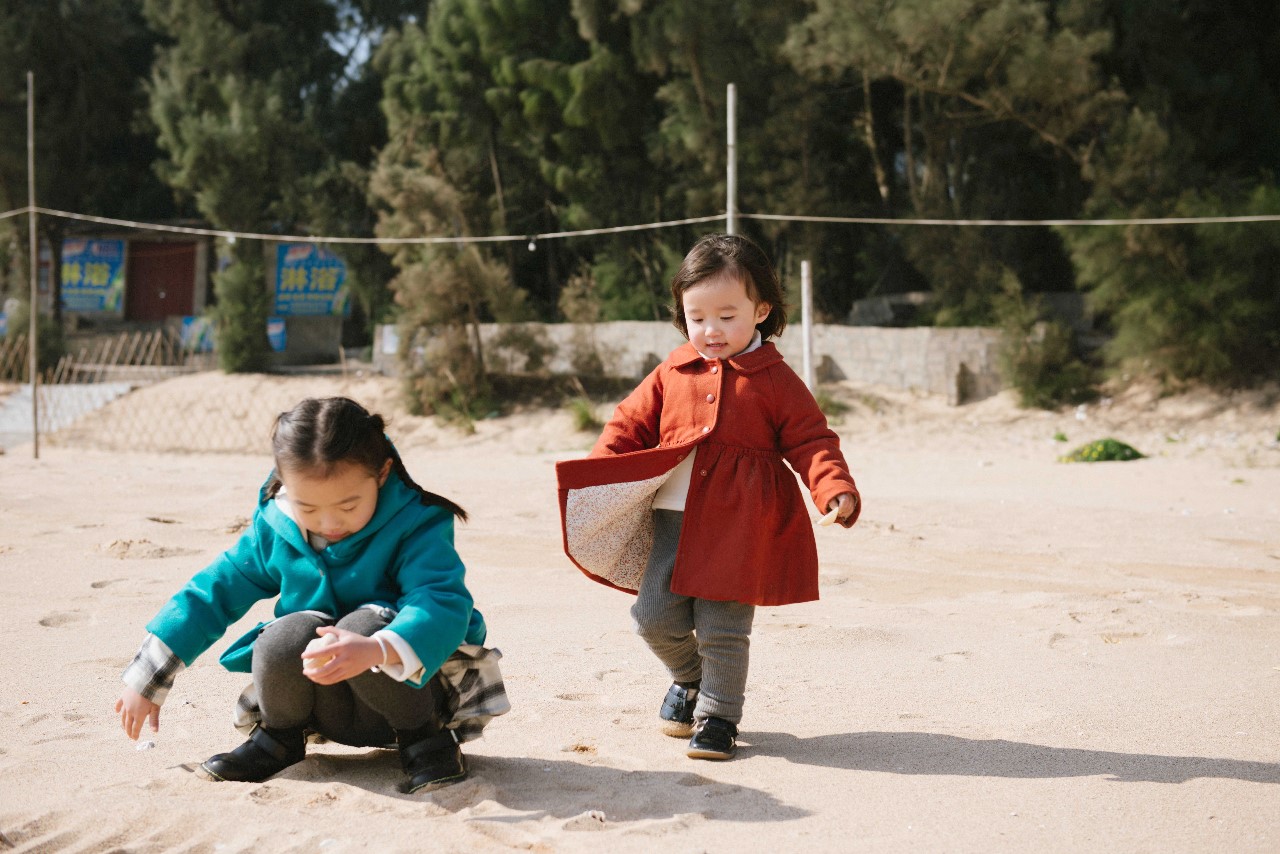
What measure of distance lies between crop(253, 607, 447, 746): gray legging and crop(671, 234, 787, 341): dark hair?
3.61ft

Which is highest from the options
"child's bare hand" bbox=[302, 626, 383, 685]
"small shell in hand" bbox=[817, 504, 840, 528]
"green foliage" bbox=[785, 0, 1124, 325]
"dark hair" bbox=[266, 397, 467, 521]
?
"green foliage" bbox=[785, 0, 1124, 325]

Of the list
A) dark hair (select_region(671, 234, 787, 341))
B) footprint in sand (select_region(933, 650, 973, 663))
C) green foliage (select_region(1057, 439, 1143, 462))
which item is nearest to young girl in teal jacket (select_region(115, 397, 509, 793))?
dark hair (select_region(671, 234, 787, 341))

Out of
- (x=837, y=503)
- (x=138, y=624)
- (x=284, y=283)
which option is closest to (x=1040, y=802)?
(x=837, y=503)

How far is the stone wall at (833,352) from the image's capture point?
47.2ft

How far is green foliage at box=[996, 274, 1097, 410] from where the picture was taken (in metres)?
13.7

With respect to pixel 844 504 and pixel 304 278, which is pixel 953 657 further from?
pixel 304 278

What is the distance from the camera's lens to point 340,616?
260cm

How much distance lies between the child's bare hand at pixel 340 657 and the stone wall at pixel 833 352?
1276 centimetres

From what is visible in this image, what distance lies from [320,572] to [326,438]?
340 millimetres

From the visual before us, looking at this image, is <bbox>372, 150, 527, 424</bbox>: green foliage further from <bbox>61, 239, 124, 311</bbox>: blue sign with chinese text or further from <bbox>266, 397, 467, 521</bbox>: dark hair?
<bbox>266, 397, 467, 521</bbox>: dark hair

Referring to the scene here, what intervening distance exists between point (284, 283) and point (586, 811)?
21567mm

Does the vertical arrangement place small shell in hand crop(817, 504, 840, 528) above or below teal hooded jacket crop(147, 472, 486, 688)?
above

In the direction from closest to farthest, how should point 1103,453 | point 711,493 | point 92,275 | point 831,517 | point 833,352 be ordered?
point 831,517 < point 711,493 < point 1103,453 < point 833,352 < point 92,275

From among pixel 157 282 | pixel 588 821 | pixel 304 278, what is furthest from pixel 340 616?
pixel 157 282
